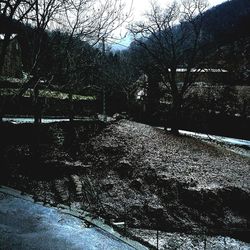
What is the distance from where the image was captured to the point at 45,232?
314 inches

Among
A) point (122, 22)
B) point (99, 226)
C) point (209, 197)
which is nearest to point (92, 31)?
point (122, 22)

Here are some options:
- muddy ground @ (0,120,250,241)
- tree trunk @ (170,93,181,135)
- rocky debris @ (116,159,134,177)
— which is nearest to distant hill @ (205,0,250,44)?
tree trunk @ (170,93,181,135)

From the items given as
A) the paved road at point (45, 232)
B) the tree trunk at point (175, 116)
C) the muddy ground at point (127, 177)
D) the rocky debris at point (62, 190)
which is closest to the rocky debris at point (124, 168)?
the muddy ground at point (127, 177)

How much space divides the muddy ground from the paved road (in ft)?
4.22

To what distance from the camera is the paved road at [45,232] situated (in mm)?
7398

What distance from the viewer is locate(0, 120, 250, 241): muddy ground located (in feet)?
35.7

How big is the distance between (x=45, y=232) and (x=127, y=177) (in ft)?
19.1

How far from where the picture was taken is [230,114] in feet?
99.7

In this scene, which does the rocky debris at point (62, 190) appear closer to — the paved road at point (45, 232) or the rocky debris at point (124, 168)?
the paved road at point (45, 232)

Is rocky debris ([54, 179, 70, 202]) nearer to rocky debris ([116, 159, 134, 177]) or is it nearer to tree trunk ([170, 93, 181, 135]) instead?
rocky debris ([116, 159, 134, 177])

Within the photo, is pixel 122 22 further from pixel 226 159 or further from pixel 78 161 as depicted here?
pixel 226 159

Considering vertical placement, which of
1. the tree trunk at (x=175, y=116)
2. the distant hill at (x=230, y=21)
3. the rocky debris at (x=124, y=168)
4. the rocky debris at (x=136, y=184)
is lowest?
the rocky debris at (x=136, y=184)

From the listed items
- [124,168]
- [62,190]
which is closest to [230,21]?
[124,168]

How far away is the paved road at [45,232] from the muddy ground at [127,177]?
1.29 m
